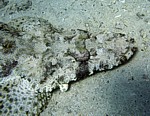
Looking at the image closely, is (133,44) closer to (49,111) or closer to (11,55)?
(49,111)

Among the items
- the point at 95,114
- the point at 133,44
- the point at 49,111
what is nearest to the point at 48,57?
the point at 49,111

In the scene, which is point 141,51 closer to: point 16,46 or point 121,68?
point 121,68

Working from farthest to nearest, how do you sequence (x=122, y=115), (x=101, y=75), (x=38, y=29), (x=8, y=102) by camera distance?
(x=38, y=29), (x=101, y=75), (x=8, y=102), (x=122, y=115)

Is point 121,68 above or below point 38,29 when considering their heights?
below

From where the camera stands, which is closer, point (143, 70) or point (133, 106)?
point (133, 106)

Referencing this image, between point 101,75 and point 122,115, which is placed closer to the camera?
point 122,115

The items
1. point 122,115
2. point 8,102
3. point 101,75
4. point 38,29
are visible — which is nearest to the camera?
point 122,115

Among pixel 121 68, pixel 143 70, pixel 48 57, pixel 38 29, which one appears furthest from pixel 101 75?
pixel 38 29

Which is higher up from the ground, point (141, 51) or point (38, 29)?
point (38, 29)
